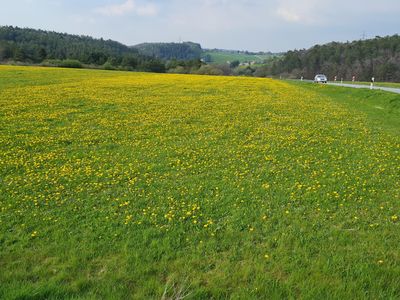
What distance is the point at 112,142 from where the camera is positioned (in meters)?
13.4

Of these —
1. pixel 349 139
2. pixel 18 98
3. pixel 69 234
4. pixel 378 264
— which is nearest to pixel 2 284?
pixel 69 234

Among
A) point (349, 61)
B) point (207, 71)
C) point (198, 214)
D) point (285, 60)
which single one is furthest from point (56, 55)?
point (198, 214)

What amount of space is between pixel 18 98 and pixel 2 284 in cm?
2270

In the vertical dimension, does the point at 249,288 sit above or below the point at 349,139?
below

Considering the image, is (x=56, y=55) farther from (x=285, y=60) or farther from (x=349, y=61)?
(x=349, y=61)

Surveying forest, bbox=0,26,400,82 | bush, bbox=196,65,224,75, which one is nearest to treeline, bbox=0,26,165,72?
forest, bbox=0,26,400,82

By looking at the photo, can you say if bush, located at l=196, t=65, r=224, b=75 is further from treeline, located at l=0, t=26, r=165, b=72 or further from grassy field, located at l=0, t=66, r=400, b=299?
grassy field, located at l=0, t=66, r=400, b=299

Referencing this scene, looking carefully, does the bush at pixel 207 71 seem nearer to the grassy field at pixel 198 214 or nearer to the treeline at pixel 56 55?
the treeline at pixel 56 55

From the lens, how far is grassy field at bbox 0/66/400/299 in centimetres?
484

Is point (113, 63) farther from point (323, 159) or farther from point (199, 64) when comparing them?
point (323, 159)

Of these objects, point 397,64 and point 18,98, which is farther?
point 397,64

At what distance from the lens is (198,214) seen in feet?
23.0

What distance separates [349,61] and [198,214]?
4209 inches

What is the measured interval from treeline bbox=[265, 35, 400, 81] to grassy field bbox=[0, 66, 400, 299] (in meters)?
86.9
